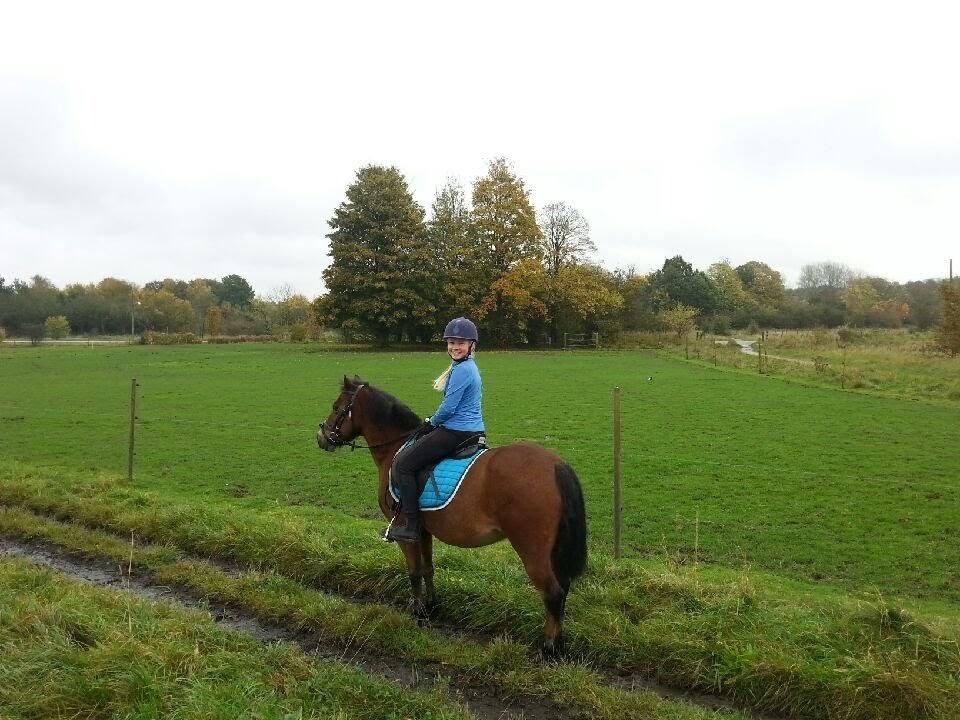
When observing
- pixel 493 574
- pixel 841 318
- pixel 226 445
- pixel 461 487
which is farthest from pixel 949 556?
pixel 841 318

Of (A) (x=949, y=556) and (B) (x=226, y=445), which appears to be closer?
(A) (x=949, y=556)

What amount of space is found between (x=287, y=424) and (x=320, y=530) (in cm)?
1095

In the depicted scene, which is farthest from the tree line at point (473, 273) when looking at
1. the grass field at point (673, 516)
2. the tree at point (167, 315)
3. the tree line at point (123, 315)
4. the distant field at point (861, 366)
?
the tree at point (167, 315)

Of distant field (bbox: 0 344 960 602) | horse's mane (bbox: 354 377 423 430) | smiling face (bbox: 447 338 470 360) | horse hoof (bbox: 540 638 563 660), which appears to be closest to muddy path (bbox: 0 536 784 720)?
horse hoof (bbox: 540 638 563 660)

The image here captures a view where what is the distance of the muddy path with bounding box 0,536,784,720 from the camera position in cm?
430

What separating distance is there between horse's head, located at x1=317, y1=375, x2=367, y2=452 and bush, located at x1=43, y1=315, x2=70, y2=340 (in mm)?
86635

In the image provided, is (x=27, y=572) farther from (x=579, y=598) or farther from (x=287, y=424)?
(x=287, y=424)

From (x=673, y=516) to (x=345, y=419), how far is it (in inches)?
207

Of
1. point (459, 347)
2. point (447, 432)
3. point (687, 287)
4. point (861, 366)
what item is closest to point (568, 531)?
point (447, 432)

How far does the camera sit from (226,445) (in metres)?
15.0

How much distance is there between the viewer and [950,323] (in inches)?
1426

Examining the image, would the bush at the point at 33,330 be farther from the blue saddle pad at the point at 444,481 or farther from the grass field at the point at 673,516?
the blue saddle pad at the point at 444,481

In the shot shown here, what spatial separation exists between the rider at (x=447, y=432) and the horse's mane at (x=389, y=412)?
61 cm

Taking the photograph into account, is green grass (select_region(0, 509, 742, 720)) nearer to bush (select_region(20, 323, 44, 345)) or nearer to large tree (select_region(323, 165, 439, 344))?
large tree (select_region(323, 165, 439, 344))
